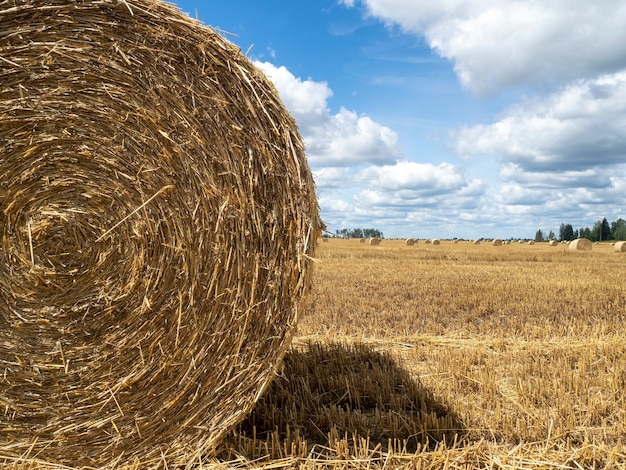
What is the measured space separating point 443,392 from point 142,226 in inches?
106

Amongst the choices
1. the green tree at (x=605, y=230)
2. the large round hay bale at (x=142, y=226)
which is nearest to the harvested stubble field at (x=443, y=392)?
the large round hay bale at (x=142, y=226)

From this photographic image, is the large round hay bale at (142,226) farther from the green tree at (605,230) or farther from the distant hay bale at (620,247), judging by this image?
the green tree at (605,230)

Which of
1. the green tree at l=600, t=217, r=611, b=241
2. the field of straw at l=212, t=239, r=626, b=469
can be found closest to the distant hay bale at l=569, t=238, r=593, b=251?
the field of straw at l=212, t=239, r=626, b=469

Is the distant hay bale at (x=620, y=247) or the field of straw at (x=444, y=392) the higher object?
the distant hay bale at (x=620, y=247)

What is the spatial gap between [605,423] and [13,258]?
402cm

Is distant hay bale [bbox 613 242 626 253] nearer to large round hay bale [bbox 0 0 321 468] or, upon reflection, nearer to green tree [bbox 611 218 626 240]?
large round hay bale [bbox 0 0 321 468]

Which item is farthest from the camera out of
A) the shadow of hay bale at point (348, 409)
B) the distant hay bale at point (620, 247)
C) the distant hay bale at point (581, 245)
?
the distant hay bale at point (581, 245)

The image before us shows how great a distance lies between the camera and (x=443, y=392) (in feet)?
14.6

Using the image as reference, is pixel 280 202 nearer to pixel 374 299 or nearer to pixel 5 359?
pixel 5 359

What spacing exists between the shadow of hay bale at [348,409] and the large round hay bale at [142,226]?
1.56ft

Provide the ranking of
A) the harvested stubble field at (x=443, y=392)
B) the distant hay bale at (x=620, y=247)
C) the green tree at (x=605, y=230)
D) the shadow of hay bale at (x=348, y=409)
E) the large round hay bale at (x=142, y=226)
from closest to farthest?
the large round hay bale at (x=142, y=226), the harvested stubble field at (x=443, y=392), the shadow of hay bale at (x=348, y=409), the distant hay bale at (x=620, y=247), the green tree at (x=605, y=230)

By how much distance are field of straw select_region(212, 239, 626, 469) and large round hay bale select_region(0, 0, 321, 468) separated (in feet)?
1.58

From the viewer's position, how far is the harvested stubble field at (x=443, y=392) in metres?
3.38

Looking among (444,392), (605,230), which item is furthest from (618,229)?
Answer: (444,392)
